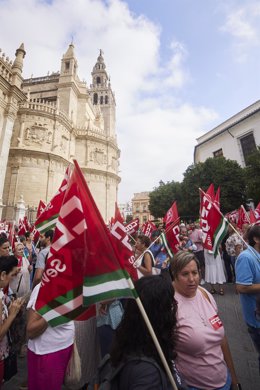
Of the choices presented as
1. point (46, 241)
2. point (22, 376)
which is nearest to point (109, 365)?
point (22, 376)

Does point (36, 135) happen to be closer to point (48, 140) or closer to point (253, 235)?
point (48, 140)

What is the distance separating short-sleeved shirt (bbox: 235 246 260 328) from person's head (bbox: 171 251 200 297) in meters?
0.74

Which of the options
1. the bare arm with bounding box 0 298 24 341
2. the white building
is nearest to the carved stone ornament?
the white building

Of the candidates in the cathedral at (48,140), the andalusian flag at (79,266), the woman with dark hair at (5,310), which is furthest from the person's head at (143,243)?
the cathedral at (48,140)

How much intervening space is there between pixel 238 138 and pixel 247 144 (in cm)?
159

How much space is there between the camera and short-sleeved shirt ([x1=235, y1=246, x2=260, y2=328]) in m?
2.64

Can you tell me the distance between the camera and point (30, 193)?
995 inches

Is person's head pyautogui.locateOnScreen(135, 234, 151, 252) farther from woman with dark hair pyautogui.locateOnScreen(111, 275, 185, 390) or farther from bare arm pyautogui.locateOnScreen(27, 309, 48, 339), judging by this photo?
woman with dark hair pyautogui.locateOnScreen(111, 275, 185, 390)

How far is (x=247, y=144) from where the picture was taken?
91.5 ft

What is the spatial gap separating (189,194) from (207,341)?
82.6 ft

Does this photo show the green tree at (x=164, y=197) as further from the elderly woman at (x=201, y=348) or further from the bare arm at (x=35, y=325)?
the bare arm at (x=35, y=325)

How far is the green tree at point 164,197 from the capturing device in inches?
1358

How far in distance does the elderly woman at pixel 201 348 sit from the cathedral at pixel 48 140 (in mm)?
15319

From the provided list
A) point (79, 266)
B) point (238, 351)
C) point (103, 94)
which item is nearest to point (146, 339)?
point (79, 266)
